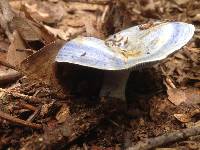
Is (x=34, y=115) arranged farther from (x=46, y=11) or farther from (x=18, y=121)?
(x=46, y=11)

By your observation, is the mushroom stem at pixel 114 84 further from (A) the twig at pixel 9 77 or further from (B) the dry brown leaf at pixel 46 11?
(B) the dry brown leaf at pixel 46 11

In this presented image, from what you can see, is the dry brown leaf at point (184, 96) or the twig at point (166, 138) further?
the dry brown leaf at point (184, 96)

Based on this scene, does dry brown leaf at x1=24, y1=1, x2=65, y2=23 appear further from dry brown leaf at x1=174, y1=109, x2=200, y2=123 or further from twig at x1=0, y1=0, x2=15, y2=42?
dry brown leaf at x1=174, y1=109, x2=200, y2=123

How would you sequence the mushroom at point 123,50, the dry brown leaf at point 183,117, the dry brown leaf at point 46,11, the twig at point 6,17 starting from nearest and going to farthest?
1. the mushroom at point 123,50
2. the dry brown leaf at point 183,117
3. the twig at point 6,17
4. the dry brown leaf at point 46,11

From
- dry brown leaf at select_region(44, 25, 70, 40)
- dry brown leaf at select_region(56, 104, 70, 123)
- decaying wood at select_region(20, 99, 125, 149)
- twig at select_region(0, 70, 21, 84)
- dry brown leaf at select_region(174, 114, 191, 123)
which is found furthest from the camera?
dry brown leaf at select_region(44, 25, 70, 40)

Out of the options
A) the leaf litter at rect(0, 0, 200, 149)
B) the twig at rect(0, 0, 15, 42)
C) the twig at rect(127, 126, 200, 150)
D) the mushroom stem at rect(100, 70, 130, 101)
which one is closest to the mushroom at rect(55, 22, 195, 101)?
the mushroom stem at rect(100, 70, 130, 101)

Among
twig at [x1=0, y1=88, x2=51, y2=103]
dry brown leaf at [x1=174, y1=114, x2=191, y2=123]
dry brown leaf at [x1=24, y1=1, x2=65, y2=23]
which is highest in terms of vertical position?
dry brown leaf at [x1=24, y1=1, x2=65, y2=23]

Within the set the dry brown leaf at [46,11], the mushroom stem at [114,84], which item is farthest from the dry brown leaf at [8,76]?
the dry brown leaf at [46,11]

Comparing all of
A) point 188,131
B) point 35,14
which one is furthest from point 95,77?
point 35,14

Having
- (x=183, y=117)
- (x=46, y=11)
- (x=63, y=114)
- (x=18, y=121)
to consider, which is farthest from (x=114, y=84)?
(x=46, y=11)
